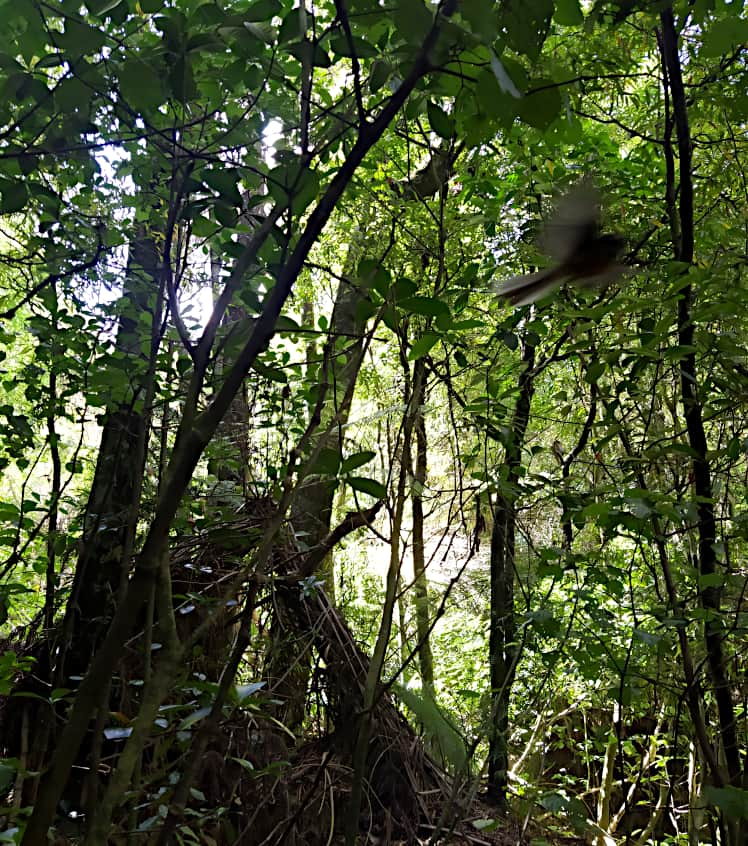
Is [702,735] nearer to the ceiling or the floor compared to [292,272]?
nearer to the floor

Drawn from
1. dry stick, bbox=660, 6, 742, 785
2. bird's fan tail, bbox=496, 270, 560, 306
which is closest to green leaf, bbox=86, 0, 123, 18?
bird's fan tail, bbox=496, 270, 560, 306

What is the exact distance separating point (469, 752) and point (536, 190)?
150cm

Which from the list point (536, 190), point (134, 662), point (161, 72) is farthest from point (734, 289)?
point (134, 662)

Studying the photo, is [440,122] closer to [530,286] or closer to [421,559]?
[530,286]

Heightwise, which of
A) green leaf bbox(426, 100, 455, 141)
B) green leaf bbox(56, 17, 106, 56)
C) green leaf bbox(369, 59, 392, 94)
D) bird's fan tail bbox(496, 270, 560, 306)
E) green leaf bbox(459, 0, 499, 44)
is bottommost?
green leaf bbox(459, 0, 499, 44)

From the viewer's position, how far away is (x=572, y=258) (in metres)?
1.41

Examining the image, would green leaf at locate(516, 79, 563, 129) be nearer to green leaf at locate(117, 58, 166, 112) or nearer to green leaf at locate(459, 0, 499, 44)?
green leaf at locate(459, 0, 499, 44)

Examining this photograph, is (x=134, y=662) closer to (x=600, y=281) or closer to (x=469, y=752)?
(x=469, y=752)

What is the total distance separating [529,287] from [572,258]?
0.37 ft

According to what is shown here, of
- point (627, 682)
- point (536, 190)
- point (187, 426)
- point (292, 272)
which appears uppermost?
point (536, 190)

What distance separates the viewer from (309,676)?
6.41 ft

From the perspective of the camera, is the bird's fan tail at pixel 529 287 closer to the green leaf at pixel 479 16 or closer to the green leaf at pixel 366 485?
the green leaf at pixel 366 485

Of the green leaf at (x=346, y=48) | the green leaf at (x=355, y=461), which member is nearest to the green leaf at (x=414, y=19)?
the green leaf at (x=346, y=48)

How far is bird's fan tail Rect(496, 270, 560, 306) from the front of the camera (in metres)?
1.33
